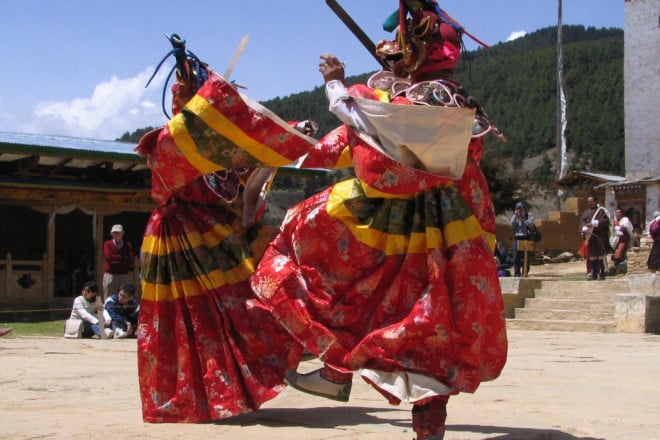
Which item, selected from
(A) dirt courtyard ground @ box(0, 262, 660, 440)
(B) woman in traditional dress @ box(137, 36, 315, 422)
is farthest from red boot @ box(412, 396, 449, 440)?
(B) woman in traditional dress @ box(137, 36, 315, 422)

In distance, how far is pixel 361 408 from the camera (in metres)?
5.01

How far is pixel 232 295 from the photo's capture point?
4.65 m

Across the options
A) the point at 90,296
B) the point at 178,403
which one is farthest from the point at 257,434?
the point at 90,296

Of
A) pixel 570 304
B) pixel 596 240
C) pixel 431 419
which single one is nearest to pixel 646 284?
pixel 570 304

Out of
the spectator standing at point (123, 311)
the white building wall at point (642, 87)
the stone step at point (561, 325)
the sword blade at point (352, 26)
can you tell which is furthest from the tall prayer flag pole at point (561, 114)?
the sword blade at point (352, 26)

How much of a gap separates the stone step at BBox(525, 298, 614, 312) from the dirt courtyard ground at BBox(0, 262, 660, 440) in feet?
17.0

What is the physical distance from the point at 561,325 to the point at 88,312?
6.16m

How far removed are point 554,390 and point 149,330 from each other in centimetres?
250

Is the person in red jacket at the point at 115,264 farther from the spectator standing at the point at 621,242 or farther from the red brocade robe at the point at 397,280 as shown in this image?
the spectator standing at the point at 621,242

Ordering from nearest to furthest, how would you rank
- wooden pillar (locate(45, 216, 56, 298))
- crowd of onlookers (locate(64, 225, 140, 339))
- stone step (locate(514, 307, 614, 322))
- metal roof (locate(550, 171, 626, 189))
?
crowd of onlookers (locate(64, 225, 140, 339))
stone step (locate(514, 307, 614, 322))
wooden pillar (locate(45, 216, 56, 298))
metal roof (locate(550, 171, 626, 189))

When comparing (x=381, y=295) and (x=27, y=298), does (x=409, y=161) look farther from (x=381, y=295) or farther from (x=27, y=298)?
(x=27, y=298)

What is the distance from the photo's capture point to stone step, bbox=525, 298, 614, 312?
12539mm

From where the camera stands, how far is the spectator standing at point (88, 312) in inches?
446

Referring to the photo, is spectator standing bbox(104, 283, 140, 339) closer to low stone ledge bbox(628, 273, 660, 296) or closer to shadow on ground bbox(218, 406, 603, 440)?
shadow on ground bbox(218, 406, 603, 440)
